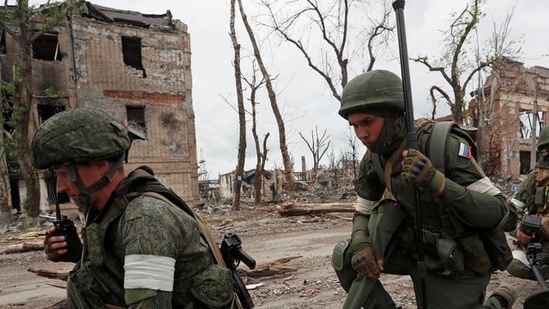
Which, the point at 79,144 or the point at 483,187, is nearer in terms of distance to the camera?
the point at 79,144

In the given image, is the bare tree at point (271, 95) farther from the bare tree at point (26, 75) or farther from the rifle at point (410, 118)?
the rifle at point (410, 118)

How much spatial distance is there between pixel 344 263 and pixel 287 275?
9.07ft

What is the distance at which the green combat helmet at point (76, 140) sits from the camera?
1.78m

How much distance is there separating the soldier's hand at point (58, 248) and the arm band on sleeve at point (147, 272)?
3.14 ft

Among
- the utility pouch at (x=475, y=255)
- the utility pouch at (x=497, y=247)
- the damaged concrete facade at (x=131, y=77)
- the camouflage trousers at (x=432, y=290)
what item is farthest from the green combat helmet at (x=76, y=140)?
the damaged concrete facade at (x=131, y=77)

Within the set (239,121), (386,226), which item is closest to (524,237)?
(386,226)

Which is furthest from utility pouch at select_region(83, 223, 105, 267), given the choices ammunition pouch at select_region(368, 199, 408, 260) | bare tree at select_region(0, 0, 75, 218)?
bare tree at select_region(0, 0, 75, 218)

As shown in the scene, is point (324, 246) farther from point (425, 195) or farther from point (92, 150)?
point (92, 150)

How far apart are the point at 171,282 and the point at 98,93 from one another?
64.6ft

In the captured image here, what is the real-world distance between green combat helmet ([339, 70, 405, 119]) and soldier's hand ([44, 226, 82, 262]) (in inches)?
68.8

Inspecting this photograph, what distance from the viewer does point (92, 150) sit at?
1784mm

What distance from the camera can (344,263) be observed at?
2641mm

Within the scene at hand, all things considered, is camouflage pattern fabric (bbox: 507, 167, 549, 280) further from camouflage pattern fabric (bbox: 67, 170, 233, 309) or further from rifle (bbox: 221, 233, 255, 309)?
camouflage pattern fabric (bbox: 67, 170, 233, 309)

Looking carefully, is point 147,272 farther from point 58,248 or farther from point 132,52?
point 132,52
